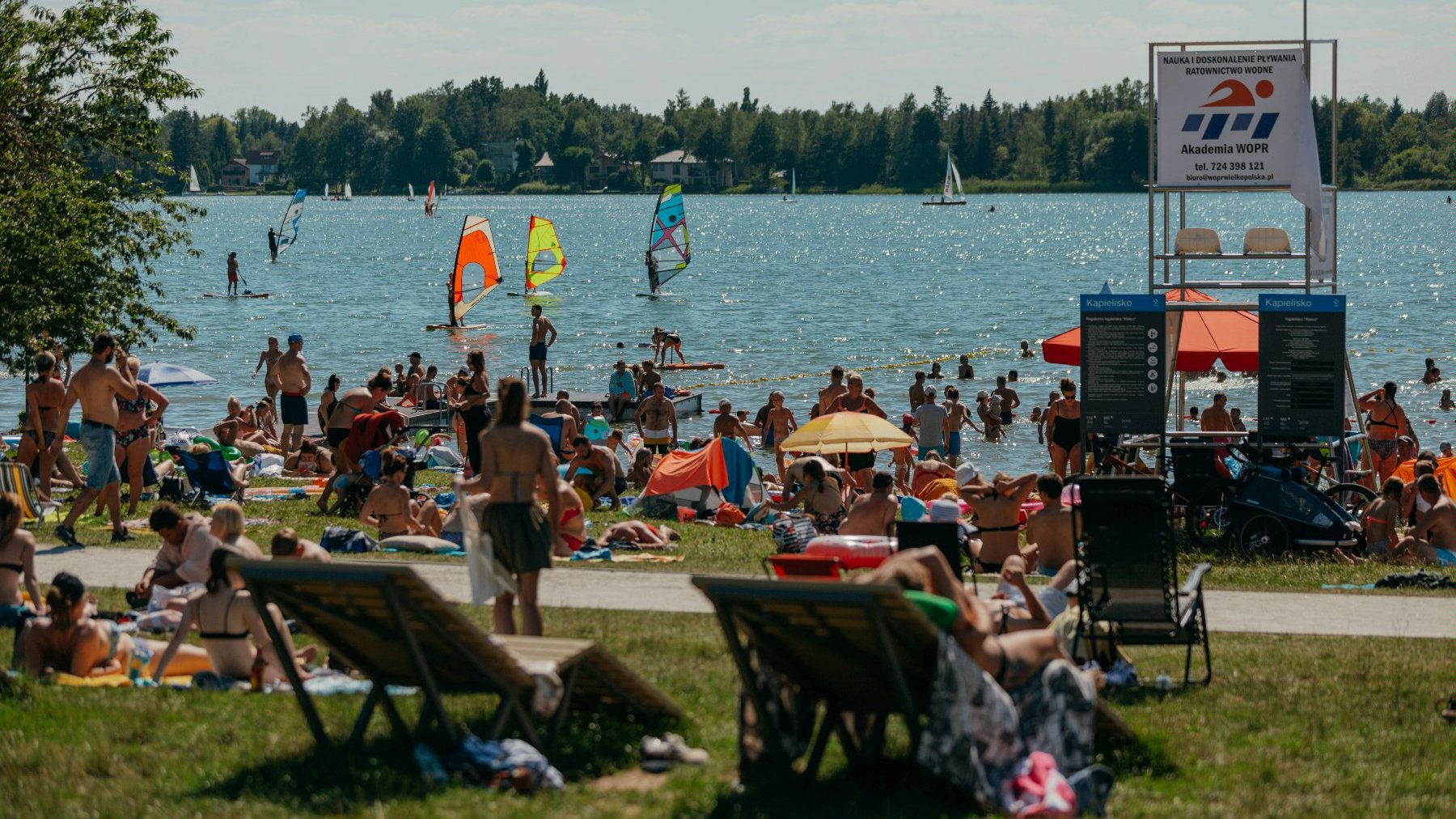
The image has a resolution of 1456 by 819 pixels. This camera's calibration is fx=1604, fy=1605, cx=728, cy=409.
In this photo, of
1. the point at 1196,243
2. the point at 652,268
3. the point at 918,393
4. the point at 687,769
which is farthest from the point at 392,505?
the point at 652,268

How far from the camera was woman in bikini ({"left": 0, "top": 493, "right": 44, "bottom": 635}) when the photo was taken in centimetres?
781

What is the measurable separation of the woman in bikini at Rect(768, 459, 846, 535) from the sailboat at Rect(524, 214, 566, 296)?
29350mm

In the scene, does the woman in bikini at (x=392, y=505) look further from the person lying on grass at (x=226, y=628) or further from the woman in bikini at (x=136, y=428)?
the person lying on grass at (x=226, y=628)

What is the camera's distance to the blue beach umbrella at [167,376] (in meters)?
18.1

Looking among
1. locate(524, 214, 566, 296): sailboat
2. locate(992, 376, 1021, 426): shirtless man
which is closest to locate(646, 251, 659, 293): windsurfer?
locate(524, 214, 566, 296): sailboat

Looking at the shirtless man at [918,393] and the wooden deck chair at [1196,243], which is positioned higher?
the wooden deck chair at [1196,243]

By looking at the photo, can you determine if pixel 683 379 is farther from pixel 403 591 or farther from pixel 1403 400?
pixel 403 591

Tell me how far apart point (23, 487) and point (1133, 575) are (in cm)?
761

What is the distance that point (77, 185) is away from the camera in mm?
17688

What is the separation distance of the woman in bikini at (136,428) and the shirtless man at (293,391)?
557cm

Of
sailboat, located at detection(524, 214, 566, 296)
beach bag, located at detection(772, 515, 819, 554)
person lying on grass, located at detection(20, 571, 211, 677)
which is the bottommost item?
beach bag, located at detection(772, 515, 819, 554)

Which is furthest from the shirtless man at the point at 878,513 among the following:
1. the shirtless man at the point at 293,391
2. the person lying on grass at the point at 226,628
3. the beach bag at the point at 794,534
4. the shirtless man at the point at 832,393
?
the shirtless man at the point at 293,391

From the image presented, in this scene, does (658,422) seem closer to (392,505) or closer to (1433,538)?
(392,505)

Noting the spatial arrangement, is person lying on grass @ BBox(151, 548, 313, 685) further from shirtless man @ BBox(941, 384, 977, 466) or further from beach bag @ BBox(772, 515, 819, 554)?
shirtless man @ BBox(941, 384, 977, 466)
